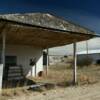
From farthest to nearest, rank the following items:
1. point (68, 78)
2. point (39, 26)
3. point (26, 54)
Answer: point (26, 54)
point (68, 78)
point (39, 26)

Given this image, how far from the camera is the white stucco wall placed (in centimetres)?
2031

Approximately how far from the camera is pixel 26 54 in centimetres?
2131

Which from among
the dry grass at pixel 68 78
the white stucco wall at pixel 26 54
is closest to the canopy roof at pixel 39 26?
the dry grass at pixel 68 78

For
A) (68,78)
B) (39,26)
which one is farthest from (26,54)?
(39,26)

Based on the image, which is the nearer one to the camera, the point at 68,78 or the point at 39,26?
the point at 39,26

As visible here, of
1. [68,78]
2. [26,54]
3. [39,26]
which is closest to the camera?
[39,26]

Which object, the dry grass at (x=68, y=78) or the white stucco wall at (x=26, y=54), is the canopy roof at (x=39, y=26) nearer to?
the dry grass at (x=68, y=78)

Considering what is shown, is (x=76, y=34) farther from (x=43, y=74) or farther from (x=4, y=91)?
(x=43, y=74)

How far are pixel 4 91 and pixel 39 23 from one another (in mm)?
3931

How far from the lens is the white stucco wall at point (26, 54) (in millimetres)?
20312

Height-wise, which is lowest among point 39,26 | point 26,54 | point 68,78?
point 68,78

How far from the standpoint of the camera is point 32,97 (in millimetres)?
10875

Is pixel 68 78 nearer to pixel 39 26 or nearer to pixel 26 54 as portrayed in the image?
pixel 26 54

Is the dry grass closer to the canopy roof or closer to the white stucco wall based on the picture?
the white stucco wall
